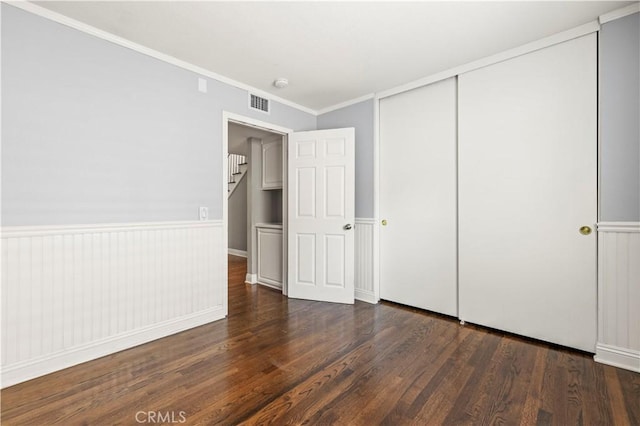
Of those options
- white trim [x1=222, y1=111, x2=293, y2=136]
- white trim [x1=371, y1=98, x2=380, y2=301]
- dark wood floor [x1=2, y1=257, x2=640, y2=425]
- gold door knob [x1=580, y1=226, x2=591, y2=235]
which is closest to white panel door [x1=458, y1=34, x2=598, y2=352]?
gold door knob [x1=580, y1=226, x2=591, y2=235]

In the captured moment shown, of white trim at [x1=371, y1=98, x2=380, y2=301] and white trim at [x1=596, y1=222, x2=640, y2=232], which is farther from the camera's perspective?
white trim at [x1=371, y1=98, x2=380, y2=301]

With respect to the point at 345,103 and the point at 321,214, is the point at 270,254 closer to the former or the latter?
the point at 321,214

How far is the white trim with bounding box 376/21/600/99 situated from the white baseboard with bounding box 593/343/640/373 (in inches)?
88.7

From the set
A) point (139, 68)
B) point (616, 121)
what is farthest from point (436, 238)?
point (139, 68)

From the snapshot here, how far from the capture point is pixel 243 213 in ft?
21.9

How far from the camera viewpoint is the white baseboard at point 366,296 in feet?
11.0

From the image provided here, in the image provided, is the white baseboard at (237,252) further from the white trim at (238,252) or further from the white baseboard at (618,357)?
the white baseboard at (618,357)

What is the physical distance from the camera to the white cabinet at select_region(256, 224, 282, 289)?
13.1 feet

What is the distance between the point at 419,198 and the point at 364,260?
0.99 m

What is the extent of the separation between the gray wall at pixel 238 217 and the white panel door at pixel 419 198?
4055 millimetres

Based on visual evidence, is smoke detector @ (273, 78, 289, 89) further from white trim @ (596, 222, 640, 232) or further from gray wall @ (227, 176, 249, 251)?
gray wall @ (227, 176, 249, 251)

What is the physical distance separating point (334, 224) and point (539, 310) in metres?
2.04
